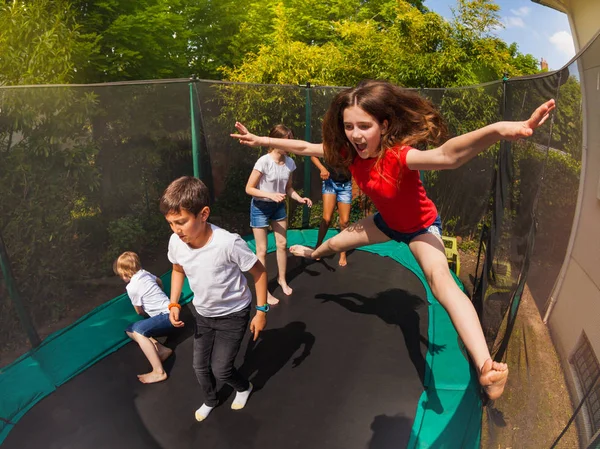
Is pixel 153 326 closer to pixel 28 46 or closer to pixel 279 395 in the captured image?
pixel 279 395

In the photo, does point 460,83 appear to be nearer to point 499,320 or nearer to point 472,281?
point 472,281

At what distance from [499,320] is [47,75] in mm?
4926

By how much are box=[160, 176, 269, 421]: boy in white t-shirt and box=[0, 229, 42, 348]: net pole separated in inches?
42.6

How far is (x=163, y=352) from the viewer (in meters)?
2.80

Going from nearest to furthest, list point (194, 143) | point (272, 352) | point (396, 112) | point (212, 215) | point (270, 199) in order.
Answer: point (396, 112), point (272, 352), point (270, 199), point (194, 143), point (212, 215)

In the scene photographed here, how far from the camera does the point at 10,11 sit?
4.36m

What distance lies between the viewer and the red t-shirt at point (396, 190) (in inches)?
73.2

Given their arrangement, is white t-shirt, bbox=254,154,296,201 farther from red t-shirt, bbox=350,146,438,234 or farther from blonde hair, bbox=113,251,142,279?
red t-shirt, bbox=350,146,438,234

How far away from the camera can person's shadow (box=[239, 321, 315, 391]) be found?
269 centimetres

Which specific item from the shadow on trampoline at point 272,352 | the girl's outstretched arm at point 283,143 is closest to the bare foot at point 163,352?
the shadow on trampoline at point 272,352

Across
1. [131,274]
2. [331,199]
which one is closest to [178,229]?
[131,274]

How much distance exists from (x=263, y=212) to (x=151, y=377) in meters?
1.38

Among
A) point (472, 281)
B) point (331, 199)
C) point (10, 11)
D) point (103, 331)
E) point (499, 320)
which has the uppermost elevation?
point (10, 11)

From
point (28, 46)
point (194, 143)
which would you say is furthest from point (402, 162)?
point (28, 46)
